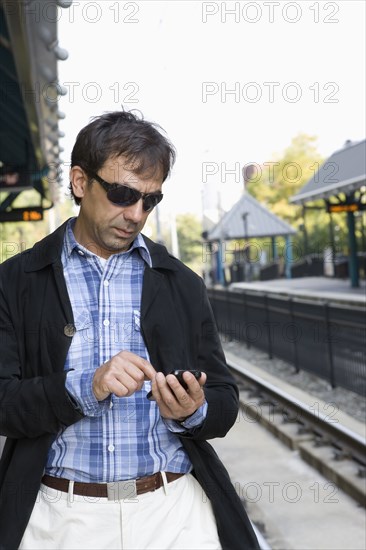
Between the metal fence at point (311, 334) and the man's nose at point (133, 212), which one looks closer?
the man's nose at point (133, 212)

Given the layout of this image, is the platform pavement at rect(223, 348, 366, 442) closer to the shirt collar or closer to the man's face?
the shirt collar

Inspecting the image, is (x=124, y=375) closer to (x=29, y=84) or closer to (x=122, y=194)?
(x=122, y=194)

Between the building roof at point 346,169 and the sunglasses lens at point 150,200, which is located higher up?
the building roof at point 346,169

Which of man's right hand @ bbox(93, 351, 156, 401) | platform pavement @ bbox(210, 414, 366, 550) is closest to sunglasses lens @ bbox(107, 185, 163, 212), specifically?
man's right hand @ bbox(93, 351, 156, 401)

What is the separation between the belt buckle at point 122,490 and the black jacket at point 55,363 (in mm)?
185

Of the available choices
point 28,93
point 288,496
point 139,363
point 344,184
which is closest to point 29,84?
point 28,93

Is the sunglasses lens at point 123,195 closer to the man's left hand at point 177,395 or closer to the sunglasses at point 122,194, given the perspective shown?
the sunglasses at point 122,194

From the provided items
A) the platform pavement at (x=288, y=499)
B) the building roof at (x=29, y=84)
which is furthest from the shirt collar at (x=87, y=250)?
the platform pavement at (x=288, y=499)

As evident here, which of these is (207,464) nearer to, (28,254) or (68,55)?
(28,254)

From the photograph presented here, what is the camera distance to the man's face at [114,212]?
2.42m

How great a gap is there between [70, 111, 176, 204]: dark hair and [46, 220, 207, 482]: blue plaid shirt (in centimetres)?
26

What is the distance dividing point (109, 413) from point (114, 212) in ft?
1.80

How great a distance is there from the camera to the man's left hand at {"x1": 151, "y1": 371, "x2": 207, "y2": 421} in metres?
2.09

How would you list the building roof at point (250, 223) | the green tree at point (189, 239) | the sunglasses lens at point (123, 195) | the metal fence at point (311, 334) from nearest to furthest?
the sunglasses lens at point (123, 195) < the metal fence at point (311, 334) < the building roof at point (250, 223) < the green tree at point (189, 239)
